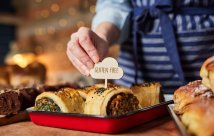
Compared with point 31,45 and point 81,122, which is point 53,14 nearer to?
point 31,45

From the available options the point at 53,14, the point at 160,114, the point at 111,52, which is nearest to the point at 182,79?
the point at 160,114

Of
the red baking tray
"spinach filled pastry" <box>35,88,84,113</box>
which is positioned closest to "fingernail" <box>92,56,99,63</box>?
"spinach filled pastry" <box>35,88,84,113</box>

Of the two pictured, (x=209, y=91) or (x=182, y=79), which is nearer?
(x=209, y=91)

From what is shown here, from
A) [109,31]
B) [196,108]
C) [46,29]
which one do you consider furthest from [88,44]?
[46,29]

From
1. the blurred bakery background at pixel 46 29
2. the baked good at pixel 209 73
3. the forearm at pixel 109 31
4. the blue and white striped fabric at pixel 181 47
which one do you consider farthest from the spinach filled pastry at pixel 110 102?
the blurred bakery background at pixel 46 29

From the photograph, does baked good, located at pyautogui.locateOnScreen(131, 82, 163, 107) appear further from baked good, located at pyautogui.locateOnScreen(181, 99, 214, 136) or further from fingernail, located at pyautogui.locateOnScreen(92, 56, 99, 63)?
baked good, located at pyautogui.locateOnScreen(181, 99, 214, 136)

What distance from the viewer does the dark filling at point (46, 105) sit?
1.11 meters

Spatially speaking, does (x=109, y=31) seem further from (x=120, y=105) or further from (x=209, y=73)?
(x=209, y=73)

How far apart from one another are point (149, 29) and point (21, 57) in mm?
3930

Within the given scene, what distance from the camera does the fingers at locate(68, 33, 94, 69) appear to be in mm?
1276

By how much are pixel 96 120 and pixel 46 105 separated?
210 mm

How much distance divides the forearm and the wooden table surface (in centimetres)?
60

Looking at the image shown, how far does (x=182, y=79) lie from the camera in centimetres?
169

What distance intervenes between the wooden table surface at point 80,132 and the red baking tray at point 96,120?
15 millimetres
